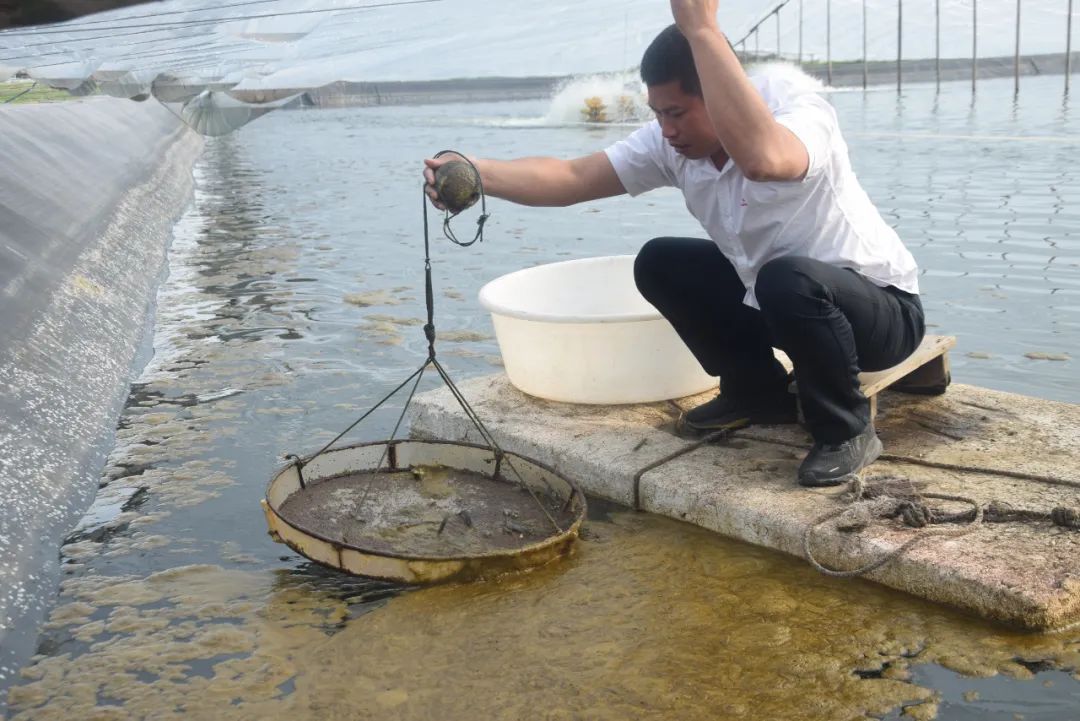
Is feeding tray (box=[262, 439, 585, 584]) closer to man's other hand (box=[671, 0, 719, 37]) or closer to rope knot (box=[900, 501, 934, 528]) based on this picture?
rope knot (box=[900, 501, 934, 528])

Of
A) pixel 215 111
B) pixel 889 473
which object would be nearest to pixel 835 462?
pixel 889 473

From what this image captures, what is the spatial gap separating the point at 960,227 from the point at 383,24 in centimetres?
562

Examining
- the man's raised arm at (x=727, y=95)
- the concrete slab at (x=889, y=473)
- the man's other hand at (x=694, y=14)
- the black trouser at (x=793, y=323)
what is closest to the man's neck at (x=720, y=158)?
the black trouser at (x=793, y=323)

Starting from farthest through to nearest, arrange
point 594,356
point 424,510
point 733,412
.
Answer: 1. point 594,356
2. point 733,412
3. point 424,510

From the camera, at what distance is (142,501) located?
393 cm

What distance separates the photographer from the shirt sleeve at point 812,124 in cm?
313

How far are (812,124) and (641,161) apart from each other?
0.78 meters

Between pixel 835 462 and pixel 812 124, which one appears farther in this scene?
pixel 835 462

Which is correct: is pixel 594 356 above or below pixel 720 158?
below

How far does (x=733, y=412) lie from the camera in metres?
3.95

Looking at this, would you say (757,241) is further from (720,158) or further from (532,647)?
(532,647)

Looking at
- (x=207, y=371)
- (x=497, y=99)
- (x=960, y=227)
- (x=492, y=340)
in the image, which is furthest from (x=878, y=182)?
(x=497, y=99)

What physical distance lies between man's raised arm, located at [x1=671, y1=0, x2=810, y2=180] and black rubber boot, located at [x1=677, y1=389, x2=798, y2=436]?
1172 mm

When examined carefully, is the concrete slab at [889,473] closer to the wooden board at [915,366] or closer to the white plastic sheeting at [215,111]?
the wooden board at [915,366]
